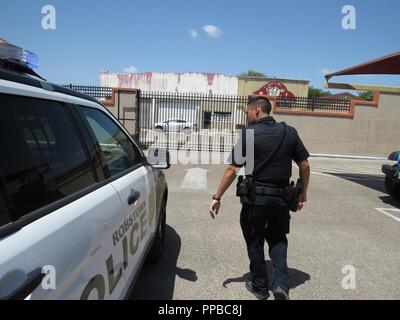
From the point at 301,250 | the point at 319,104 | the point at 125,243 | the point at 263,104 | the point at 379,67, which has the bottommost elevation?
the point at 301,250

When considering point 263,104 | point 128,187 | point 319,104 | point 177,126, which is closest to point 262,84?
point 177,126

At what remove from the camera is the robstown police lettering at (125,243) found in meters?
1.82

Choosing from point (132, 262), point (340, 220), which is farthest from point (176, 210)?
point (132, 262)

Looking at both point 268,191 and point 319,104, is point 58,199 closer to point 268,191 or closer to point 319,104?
point 268,191

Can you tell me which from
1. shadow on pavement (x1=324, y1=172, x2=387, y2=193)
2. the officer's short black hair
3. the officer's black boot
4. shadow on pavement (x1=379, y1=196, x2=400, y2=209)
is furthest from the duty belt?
shadow on pavement (x1=324, y1=172, x2=387, y2=193)

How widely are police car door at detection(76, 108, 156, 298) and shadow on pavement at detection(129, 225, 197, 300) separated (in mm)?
540

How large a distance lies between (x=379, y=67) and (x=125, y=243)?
1115 cm

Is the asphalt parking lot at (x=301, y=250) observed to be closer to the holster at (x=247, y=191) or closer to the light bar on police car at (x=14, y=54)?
the holster at (x=247, y=191)

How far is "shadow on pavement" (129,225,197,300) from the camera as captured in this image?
3422 mm

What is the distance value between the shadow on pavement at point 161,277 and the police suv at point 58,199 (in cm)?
76

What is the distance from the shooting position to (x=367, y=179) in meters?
11.5

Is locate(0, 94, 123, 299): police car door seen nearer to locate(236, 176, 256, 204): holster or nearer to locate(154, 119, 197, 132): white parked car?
locate(236, 176, 256, 204): holster
